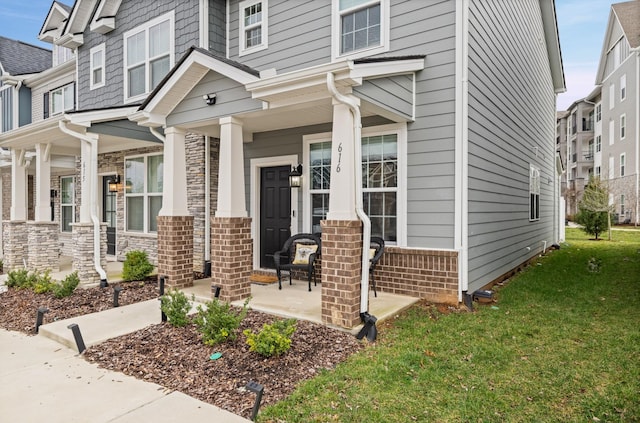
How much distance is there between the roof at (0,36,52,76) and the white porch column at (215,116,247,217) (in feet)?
41.1

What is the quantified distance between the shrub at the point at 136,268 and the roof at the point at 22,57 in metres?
10.6

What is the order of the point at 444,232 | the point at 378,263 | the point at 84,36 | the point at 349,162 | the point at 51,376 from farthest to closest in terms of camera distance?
the point at 84,36 < the point at 378,263 < the point at 444,232 < the point at 349,162 < the point at 51,376

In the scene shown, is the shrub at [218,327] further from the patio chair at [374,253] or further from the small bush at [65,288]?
the small bush at [65,288]

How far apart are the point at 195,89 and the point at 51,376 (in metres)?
4.07

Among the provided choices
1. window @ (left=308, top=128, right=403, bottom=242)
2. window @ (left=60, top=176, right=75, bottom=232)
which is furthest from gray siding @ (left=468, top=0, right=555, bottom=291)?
window @ (left=60, top=176, right=75, bottom=232)

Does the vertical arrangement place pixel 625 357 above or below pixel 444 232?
below

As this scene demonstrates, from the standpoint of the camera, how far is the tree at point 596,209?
1527 centimetres

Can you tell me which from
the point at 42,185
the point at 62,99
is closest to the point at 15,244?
the point at 42,185

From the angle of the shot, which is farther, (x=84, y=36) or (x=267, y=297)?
(x=84, y=36)

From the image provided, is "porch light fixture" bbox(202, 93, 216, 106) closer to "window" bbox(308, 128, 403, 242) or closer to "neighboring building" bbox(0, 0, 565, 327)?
"neighboring building" bbox(0, 0, 565, 327)

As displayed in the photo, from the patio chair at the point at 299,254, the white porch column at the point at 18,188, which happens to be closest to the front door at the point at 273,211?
the patio chair at the point at 299,254

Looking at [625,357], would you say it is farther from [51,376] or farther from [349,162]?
[51,376]

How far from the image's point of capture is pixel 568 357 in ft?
12.5

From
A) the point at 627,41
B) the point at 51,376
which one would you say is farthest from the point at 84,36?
the point at 627,41
